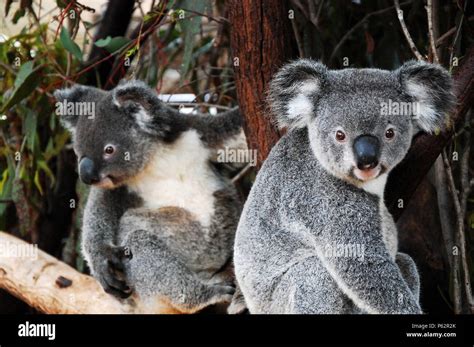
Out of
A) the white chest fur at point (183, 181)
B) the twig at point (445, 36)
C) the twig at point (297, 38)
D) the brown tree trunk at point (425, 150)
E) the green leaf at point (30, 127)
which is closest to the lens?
the brown tree trunk at point (425, 150)

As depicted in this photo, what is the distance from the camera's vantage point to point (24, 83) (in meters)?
4.63

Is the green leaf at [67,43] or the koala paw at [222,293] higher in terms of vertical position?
the green leaf at [67,43]

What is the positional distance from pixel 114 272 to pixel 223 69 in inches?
85.1

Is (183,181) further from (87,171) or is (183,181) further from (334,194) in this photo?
(334,194)

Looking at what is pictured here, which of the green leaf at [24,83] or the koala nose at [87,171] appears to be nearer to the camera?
the koala nose at [87,171]

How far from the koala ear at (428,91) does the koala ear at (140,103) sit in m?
1.37

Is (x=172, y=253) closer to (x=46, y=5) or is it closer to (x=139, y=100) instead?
(x=139, y=100)

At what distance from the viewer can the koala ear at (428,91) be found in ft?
10.5

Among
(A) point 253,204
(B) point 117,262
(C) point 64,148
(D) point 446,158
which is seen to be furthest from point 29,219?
(D) point 446,158

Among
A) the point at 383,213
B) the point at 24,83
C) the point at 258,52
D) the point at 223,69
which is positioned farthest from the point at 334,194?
the point at 223,69

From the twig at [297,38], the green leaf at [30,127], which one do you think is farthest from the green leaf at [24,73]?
the twig at [297,38]

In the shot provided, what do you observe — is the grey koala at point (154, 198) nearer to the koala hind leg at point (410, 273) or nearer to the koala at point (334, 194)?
the koala at point (334, 194)

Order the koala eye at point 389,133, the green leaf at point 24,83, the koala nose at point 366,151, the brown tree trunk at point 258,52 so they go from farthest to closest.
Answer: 1. the green leaf at point 24,83
2. the brown tree trunk at point 258,52
3. the koala eye at point 389,133
4. the koala nose at point 366,151

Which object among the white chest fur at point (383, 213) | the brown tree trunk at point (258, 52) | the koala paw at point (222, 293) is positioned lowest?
the koala paw at point (222, 293)
